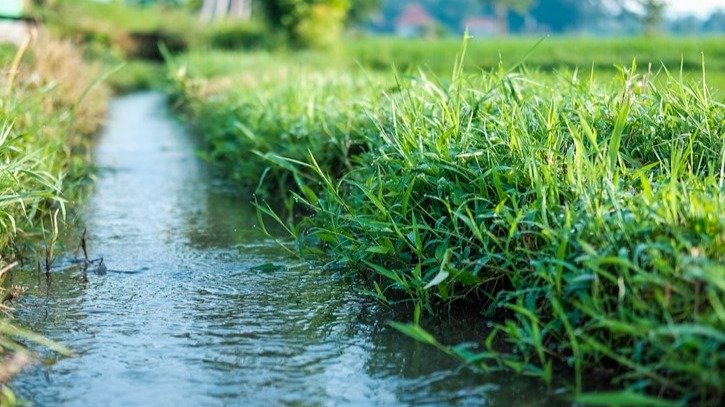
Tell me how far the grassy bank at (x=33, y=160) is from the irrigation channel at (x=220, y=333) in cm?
14

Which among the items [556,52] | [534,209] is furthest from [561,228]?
[556,52]

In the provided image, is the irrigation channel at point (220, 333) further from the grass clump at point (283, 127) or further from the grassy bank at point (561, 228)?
the grass clump at point (283, 127)

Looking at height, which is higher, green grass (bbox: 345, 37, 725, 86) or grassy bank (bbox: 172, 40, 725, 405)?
grassy bank (bbox: 172, 40, 725, 405)

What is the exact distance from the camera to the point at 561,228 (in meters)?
2.85

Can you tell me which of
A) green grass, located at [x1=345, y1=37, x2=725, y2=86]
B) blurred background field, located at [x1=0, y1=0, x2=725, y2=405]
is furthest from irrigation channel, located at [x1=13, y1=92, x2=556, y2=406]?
green grass, located at [x1=345, y1=37, x2=725, y2=86]

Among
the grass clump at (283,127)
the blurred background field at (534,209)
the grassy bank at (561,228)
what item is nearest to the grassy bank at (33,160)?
the blurred background field at (534,209)

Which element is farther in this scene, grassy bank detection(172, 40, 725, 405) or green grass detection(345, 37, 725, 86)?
green grass detection(345, 37, 725, 86)

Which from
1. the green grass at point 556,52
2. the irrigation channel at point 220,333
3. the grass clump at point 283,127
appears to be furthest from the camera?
the green grass at point 556,52

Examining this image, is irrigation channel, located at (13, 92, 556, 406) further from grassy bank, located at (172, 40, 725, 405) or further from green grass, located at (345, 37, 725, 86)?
green grass, located at (345, 37, 725, 86)

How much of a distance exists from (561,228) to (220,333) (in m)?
1.14

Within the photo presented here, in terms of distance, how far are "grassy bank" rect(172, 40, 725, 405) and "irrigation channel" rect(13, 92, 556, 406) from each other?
0.13m

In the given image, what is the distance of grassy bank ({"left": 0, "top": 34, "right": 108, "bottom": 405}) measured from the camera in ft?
11.1

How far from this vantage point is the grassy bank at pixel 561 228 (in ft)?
7.95

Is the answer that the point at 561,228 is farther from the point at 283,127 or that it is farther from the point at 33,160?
the point at 283,127
